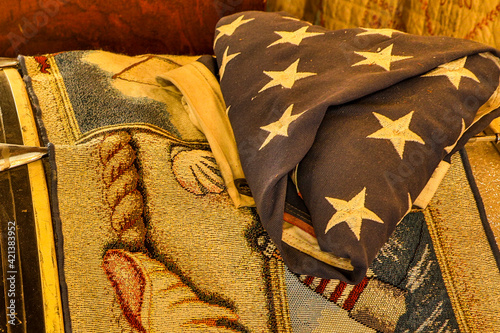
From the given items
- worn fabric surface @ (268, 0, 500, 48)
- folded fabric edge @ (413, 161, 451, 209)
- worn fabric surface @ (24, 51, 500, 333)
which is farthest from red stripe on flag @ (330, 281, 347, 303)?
worn fabric surface @ (268, 0, 500, 48)

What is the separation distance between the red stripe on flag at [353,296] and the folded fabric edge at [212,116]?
Answer: 19 centimetres

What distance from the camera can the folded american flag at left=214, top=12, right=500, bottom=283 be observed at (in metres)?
0.52

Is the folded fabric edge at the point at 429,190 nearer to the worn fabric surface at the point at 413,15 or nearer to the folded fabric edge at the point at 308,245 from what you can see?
the folded fabric edge at the point at 308,245

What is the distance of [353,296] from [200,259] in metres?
0.22

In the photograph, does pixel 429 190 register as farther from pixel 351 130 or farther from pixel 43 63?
pixel 43 63

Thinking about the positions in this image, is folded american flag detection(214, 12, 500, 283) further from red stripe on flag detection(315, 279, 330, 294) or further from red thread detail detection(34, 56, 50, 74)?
red thread detail detection(34, 56, 50, 74)

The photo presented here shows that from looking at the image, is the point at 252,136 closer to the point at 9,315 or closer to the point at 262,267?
the point at 262,267

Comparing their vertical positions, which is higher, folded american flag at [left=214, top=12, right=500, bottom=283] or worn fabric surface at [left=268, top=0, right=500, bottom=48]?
worn fabric surface at [left=268, top=0, right=500, bottom=48]

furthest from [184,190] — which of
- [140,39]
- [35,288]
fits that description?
[140,39]

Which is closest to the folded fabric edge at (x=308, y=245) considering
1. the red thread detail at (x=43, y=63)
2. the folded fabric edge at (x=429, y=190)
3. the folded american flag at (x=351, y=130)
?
the folded american flag at (x=351, y=130)

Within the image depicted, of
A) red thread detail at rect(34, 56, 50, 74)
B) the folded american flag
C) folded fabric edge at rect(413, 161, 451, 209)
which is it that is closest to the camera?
the folded american flag

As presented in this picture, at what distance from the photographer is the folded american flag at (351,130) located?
1.69 feet

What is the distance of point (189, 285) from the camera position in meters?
0.57

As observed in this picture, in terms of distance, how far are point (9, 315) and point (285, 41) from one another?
567 mm
